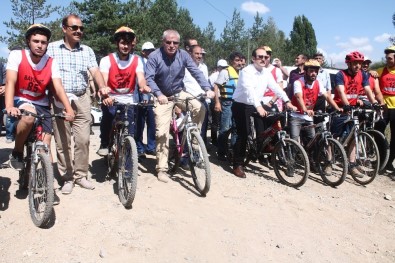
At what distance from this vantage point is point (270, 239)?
3.98 m

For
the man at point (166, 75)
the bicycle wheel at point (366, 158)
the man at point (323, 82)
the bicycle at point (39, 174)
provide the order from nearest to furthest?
the bicycle at point (39, 174) → the man at point (166, 75) → the bicycle wheel at point (366, 158) → the man at point (323, 82)

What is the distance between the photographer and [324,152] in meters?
6.04

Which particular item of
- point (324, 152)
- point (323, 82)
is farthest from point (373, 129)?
point (323, 82)

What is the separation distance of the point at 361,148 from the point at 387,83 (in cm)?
143

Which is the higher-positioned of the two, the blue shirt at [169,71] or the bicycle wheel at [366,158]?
the blue shirt at [169,71]

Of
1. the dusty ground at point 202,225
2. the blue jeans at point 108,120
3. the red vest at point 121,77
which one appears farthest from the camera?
the red vest at point 121,77

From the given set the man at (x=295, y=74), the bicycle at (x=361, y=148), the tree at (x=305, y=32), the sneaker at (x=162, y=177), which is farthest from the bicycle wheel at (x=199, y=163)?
the tree at (x=305, y=32)

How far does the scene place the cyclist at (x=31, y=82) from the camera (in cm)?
385

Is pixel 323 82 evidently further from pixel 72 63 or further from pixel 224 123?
pixel 72 63

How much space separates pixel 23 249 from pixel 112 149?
6.34 ft

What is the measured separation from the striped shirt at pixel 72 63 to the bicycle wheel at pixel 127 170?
912 mm

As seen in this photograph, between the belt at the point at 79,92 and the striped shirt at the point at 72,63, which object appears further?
the belt at the point at 79,92

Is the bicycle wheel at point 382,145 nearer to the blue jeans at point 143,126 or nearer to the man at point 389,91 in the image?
the man at point 389,91

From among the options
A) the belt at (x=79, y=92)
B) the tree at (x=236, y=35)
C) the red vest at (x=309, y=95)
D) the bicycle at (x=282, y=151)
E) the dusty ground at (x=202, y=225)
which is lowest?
the dusty ground at (x=202, y=225)
